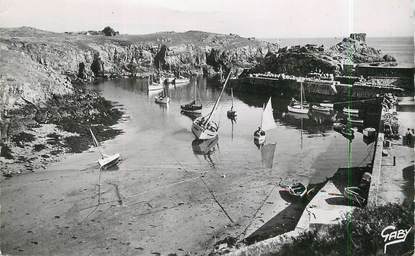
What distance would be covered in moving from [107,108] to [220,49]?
82889 mm

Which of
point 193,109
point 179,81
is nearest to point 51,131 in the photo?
point 193,109

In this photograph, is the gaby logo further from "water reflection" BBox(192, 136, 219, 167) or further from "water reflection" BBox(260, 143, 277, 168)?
"water reflection" BBox(192, 136, 219, 167)

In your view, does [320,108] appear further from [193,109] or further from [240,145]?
[240,145]

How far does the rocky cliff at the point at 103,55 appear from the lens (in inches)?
2140

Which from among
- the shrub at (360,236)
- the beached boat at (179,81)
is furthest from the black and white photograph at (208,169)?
the beached boat at (179,81)

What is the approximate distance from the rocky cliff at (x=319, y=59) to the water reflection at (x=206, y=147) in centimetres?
4287

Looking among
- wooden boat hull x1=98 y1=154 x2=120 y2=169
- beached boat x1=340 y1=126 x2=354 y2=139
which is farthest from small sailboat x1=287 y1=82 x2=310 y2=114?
wooden boat hull x1=98 y1=154 x2=120 y2=169

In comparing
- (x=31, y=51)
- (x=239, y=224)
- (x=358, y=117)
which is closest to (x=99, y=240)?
(x=239, y=224)

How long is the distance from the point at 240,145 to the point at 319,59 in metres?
45.1

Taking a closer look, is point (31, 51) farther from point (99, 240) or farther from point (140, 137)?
point (99, 240)

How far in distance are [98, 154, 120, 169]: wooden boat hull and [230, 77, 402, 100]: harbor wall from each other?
137 feet

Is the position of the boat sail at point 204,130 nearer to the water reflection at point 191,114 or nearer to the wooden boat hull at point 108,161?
the wooden boat hull at point 108,161

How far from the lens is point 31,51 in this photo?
89188mm

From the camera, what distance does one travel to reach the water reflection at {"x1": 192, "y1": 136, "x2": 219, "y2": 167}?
39.6 meters
